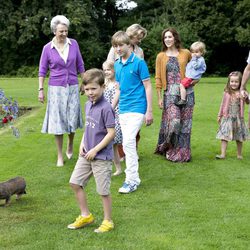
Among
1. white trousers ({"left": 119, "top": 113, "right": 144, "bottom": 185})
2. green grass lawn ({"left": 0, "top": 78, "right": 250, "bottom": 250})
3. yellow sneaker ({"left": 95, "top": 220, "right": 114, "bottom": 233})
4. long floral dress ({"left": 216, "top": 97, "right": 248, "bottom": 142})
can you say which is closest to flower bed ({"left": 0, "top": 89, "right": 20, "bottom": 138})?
green grass lawn ({"left": 0, "top": 78, "right": 250, "bottom": 250})

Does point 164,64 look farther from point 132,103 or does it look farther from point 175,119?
point 132,103

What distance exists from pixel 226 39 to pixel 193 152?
26.7 meters

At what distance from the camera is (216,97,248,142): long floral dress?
28.5 ft

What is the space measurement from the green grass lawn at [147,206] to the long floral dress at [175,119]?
242mm

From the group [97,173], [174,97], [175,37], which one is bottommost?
[97,173]

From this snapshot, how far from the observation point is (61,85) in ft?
26.5

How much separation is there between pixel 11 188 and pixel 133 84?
199cm

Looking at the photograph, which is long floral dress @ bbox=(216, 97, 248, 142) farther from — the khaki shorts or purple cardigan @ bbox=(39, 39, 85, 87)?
the khaki shorts

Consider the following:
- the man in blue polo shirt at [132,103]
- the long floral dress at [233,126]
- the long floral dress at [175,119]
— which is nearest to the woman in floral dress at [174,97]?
the long floral dress at [175,119]

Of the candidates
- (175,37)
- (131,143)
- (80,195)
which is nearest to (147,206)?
(131,143)

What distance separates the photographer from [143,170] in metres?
7.86

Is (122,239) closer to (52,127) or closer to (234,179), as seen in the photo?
(234,179)

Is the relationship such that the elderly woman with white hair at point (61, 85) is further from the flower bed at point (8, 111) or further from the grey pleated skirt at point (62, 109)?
the flower bed at point (8, 111)

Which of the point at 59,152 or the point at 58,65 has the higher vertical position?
the point at 58,65
